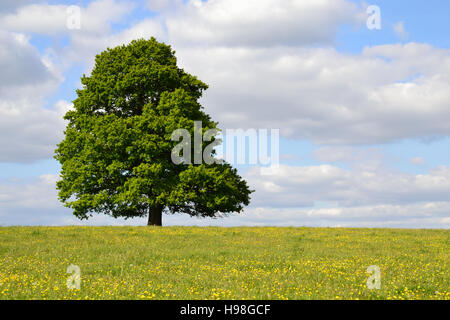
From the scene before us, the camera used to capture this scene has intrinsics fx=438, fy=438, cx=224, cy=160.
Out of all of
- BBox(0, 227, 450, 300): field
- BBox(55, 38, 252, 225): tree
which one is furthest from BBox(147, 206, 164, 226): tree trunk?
BBox(0, 227, 450, 300): field

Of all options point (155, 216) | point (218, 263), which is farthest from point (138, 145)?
point (218, 263)

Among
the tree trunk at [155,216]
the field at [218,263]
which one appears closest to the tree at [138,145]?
the tree trunk at [155,216]

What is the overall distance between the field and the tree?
4653mm

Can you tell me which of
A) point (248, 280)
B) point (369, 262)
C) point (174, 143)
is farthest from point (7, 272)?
point (174, 143)

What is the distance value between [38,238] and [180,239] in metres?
8.47

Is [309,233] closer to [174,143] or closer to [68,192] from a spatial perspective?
[174,143]

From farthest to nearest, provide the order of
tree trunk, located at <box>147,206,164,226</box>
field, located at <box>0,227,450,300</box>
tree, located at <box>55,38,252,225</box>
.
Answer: tree trunk, located at <box>147,206,164,226</box> → tree, located at <box>55,38,252,225</box> → field, located at <box>0,227,450,300</box>

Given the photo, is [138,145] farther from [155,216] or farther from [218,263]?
[218,263]

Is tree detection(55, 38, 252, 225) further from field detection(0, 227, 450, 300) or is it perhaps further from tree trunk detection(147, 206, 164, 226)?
field detection(0, 227, 450, 300)

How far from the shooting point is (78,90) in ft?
122

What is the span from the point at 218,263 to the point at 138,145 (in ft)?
56.6

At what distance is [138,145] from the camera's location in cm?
3288

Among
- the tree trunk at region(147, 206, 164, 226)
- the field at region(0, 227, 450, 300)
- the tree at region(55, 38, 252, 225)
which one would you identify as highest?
the tree at region(55, 38, 252, 225)

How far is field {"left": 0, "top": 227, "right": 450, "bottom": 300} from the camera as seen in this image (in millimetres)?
12422
